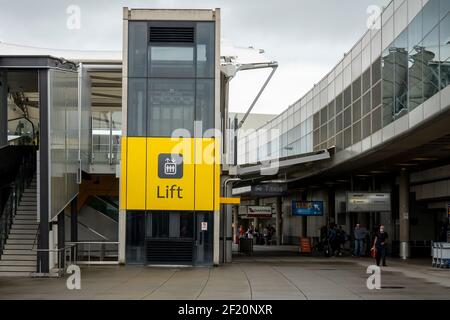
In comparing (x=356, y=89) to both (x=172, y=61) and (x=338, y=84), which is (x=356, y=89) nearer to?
(x=338, y=84)

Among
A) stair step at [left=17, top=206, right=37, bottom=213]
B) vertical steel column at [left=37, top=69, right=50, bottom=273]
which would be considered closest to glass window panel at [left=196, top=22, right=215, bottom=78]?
vertical steel column at [left=37, top=69, right=50, bottom=273]

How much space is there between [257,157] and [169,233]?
41306mm

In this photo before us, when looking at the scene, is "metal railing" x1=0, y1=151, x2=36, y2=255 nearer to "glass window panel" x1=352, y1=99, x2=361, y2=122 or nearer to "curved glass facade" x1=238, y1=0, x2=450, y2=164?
"curved glass facade" x1=238, y1=0, x2=450, y2=164

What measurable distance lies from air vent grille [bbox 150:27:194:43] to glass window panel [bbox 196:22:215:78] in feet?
1.10

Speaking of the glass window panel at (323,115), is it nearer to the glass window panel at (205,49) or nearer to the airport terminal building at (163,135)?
the airport terminal building at (163,135)

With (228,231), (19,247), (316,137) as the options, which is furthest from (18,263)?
(316,137)

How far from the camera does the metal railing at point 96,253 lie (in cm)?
3025

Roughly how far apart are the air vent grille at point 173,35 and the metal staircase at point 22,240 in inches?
279

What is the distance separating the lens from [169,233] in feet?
95.2

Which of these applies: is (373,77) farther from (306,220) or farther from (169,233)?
(306,220)

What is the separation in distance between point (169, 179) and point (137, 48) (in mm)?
4968

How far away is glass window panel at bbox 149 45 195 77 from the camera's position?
96.4 feet

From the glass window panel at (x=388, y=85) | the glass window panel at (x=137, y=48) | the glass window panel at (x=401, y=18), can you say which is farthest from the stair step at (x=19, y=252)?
the glass window panel at (x=401, y=18)
